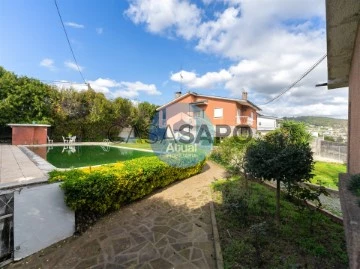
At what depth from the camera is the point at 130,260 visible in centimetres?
379

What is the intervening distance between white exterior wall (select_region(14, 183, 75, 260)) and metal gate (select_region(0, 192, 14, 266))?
0.06m

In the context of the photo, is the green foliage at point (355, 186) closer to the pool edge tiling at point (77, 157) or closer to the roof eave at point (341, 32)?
the roof eave at point (341, 32)

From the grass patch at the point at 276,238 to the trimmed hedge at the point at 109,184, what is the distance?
2410 mm

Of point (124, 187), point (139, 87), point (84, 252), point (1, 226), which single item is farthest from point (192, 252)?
point (139, 87)

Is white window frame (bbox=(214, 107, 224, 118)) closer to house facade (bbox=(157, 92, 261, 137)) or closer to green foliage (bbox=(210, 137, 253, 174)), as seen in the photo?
house facade (bbox=(157, 92, 261, 137))

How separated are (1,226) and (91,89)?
993 inches

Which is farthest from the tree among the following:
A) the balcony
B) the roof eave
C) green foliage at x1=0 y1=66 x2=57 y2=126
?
the balcony

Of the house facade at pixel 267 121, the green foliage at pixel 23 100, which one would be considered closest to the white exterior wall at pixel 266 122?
the house facade at pixel 267 121

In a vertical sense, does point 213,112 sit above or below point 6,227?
above

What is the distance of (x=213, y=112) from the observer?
2820 centimetres

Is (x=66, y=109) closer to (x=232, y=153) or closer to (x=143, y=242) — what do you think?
(x=232, y=153)

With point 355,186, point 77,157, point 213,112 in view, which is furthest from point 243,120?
point 355,186

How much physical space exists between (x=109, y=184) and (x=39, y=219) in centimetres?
159

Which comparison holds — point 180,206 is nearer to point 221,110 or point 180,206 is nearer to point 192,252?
point 192,252
